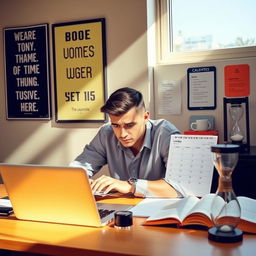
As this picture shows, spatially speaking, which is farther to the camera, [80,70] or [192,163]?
[80,70]

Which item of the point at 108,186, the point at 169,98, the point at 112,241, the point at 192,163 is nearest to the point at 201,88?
the point at 169,98

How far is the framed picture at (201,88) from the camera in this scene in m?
2.78

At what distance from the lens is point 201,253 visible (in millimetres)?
1114

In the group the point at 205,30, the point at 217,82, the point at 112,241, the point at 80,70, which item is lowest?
the point at 112,241

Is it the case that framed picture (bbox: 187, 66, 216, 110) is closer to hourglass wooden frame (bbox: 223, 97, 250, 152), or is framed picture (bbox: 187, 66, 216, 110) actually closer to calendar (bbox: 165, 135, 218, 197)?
hourglass wooden frame (bbox: 223, 97, 250, 152)

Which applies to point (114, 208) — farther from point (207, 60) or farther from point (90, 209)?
point (207, 60)

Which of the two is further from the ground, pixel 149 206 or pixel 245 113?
pixel 245 113

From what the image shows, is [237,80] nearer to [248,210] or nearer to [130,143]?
[130,143]

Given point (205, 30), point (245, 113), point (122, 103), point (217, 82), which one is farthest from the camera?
point (205, 30)

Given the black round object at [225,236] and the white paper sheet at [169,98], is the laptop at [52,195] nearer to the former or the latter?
the black round object at [225,236]

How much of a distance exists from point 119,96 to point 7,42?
1703 mm

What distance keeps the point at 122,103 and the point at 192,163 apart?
488mm

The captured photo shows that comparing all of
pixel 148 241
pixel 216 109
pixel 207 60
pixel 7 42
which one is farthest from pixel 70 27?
pixel 148 241

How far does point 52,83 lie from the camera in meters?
3.26
